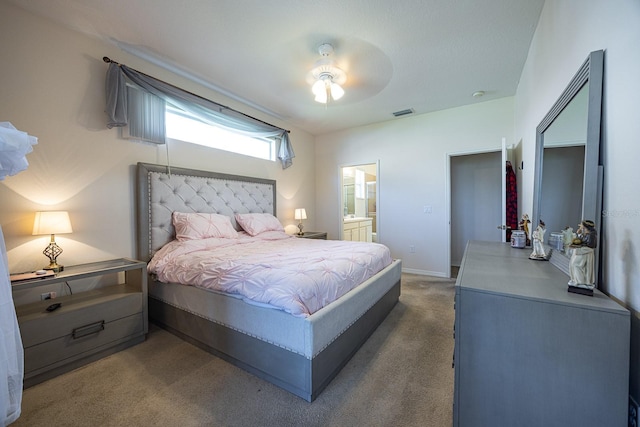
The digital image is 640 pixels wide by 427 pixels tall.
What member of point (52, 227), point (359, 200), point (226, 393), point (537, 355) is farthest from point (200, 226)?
point (359, 200)

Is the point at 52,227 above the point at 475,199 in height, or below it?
below

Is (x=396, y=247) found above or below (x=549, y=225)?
below

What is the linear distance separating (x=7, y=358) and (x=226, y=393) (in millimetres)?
1107

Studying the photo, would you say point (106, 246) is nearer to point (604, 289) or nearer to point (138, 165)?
point (138, 165)

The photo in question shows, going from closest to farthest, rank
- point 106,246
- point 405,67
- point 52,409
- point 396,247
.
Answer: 1. point 52,409
2. point 106,246
3. point 405,67
4. point 396,247

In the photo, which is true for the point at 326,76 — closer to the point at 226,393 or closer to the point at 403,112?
the point at 403,112

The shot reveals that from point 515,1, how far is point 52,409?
4026 millimetres

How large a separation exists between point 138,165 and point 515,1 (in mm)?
3486

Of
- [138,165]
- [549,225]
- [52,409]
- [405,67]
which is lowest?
[52,409]

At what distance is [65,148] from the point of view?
6.93 ft

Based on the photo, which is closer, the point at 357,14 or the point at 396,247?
the point at 357,14

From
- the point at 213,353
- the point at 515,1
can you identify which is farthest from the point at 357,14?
the point at 213,353

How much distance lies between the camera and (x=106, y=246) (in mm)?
2322

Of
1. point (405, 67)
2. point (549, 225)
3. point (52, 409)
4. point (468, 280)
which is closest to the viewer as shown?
point (468, 280)
